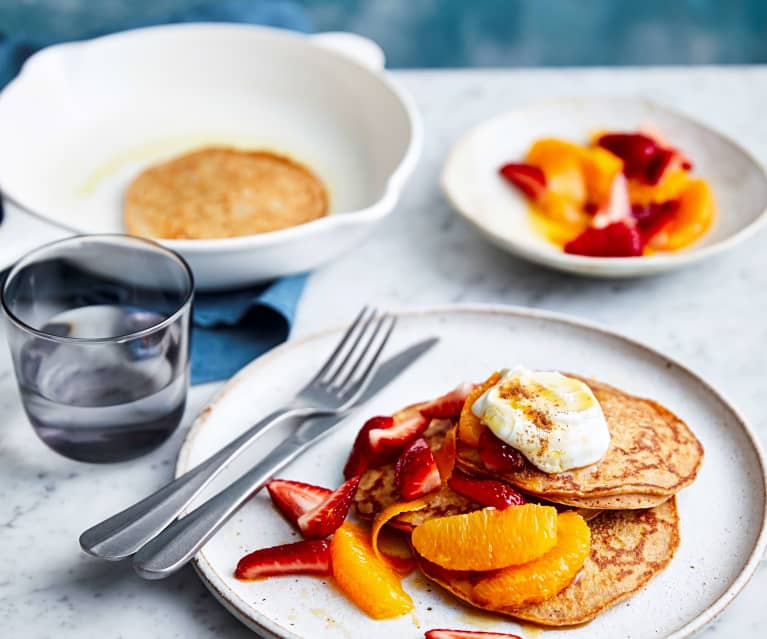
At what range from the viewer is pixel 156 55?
234 centimetres

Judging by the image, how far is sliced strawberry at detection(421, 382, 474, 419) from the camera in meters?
1.42

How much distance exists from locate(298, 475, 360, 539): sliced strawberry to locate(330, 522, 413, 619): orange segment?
0.02m

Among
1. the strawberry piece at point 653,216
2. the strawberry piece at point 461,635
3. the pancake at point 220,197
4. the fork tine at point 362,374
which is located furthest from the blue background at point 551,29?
the strawberry piece at point 461,635

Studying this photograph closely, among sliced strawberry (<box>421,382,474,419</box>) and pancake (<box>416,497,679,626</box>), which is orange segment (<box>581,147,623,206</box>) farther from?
pancake (<box>416,497,679,626</box>)

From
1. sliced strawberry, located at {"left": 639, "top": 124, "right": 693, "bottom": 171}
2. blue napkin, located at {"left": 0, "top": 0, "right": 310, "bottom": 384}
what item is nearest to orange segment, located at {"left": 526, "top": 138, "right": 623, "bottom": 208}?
sliced strawberry, located at {"left": 639, "top": 124, "right": 693, "bottom": 171}

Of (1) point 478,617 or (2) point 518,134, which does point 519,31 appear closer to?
(2) point 518,134

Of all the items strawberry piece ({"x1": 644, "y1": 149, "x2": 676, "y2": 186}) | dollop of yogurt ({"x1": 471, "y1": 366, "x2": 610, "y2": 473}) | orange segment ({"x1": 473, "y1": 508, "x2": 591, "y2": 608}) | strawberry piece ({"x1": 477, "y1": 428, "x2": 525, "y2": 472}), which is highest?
dollop of yogurt ({"x1": 471, "y1": 366, "x2": 610, "y2": 473})

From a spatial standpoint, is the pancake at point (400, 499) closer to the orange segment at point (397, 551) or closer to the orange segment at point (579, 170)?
the orange segment at point (397, 551)

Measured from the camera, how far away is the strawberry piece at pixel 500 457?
1266 mm

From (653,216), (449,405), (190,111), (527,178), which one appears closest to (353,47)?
(190,111)

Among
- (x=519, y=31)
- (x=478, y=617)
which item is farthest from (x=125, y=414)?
(x=519, y=31)

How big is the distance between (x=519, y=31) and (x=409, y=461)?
2.57 meters

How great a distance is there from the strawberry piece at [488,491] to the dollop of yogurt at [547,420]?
5 centimetres

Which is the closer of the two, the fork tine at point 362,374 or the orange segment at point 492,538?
the orange segment at point 492,538
